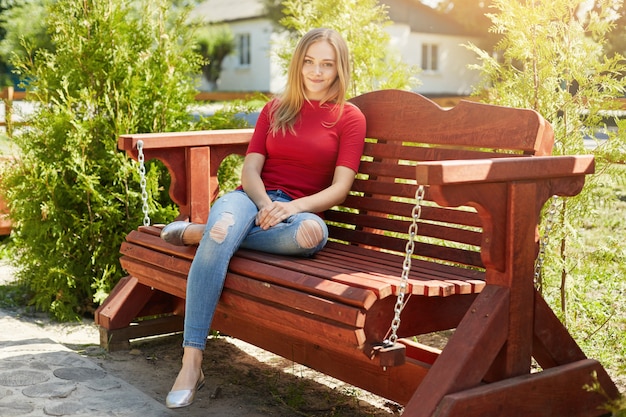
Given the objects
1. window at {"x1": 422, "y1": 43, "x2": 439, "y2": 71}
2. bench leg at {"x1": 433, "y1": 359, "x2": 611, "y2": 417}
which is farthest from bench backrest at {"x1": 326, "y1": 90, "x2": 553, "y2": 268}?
window at {"x1": 422, "y1": 43, "x2": 439, "y2": 71}

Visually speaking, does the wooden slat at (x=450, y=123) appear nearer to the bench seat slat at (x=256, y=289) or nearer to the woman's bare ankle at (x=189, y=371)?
the bench seat slat at (x=256, y=289)

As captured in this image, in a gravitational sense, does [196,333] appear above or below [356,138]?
below

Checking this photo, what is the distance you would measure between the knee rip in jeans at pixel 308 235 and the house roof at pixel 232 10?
31.1m

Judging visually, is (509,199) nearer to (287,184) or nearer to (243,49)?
(287,184)

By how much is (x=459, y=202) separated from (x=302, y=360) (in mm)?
1259

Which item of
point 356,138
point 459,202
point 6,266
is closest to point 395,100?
point 356,138

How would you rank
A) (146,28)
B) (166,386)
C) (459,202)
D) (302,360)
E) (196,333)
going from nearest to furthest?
(459,202), (196,333), (302,360), (166,386), (146,28)

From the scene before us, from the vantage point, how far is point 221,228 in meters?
3.52

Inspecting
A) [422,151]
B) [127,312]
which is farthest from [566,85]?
[127,312]

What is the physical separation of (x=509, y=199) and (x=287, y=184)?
1.26 m

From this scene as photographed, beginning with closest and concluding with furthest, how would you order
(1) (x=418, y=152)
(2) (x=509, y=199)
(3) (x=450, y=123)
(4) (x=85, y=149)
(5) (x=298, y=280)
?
(2) (x=509, y=199), (5) (x=298, y=280), (3) (x=450, y=123), (1) (x=418, y=152), (4) (x=85, y=149)

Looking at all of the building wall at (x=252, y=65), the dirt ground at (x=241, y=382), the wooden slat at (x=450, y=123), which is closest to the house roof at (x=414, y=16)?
the building wall at (x=252, y=65)

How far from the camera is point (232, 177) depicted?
5.47 m

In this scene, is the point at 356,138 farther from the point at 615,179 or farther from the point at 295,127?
the point at 615,179
